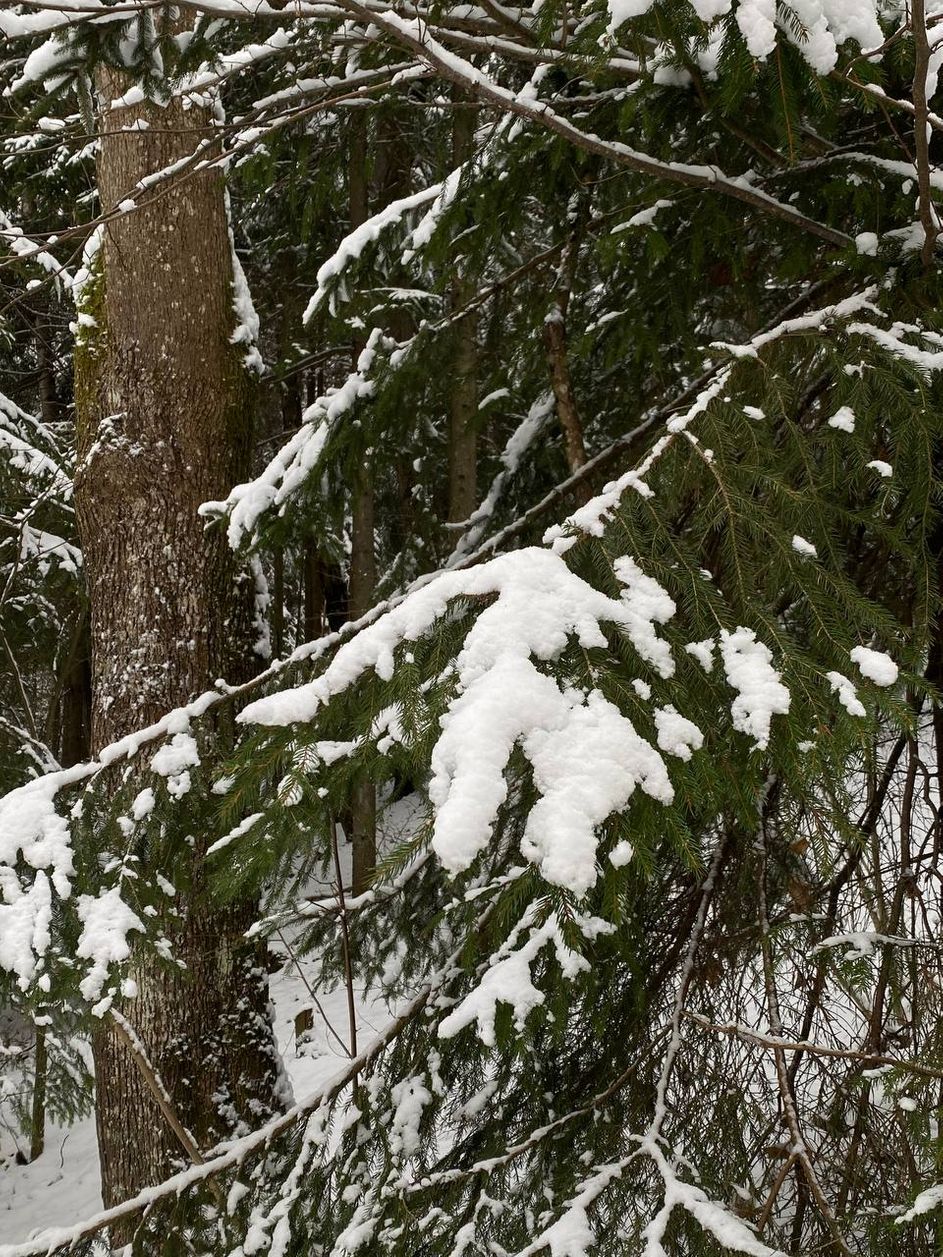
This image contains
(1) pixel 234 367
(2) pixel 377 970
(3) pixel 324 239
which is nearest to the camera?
(2) pixel 377 970

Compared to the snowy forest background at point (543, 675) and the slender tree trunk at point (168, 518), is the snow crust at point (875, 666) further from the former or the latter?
the slender tree trunk at point (168, 518)

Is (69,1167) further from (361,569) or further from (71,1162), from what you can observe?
(361,569)

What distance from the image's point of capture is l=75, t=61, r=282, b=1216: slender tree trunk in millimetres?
3455

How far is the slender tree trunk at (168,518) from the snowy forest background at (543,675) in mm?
17

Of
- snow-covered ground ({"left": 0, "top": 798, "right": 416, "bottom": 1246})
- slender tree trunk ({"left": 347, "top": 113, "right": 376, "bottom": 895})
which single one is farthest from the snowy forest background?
snow-covered ground ({"left": 0, "top": 798, "right": 416, "bottom": 1246})

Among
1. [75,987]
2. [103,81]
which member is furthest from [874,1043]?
[103,81]

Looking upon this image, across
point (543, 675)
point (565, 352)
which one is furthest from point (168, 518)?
point (543, 675)

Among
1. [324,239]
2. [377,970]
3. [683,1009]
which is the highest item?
[324,239]

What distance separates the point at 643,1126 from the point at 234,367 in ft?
9.89

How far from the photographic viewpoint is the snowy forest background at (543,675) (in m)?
1.55

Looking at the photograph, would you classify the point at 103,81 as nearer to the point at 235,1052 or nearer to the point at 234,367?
the point at 234,367

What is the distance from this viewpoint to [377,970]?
10.6 feet

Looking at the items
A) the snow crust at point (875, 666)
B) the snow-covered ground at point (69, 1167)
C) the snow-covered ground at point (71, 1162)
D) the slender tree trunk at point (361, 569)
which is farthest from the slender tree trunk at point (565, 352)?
the snow-covered ground at point (69, 1167)

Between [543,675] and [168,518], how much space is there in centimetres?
256
